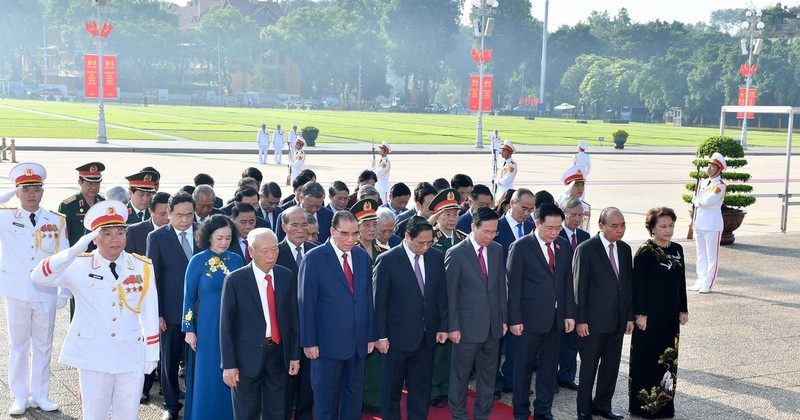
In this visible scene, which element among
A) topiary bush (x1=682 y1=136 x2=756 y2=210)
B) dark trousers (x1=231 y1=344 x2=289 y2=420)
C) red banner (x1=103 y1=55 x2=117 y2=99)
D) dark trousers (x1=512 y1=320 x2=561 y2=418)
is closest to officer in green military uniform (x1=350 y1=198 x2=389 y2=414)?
dark trousers (x1=512 y1=320 x2=561 y2=418)

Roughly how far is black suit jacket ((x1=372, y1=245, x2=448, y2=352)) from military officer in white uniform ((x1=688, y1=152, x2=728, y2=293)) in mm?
7309

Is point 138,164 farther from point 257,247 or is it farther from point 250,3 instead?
point 250,3

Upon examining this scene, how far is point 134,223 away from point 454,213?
3.18 meters

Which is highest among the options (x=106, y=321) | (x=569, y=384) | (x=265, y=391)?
(x=106, y=321)

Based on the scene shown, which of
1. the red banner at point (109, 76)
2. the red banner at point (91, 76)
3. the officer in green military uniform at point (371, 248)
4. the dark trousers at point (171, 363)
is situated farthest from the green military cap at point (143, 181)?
the red banner at point (91, 76)

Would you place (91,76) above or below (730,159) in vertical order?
above

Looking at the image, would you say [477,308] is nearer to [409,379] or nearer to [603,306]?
[409,379]

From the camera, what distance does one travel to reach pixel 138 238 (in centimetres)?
785

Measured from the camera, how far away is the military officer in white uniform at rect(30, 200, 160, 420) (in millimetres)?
5582

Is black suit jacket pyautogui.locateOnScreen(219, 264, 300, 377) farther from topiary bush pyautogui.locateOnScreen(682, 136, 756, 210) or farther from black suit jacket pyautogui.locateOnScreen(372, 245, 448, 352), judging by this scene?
topiary bush pyautogui.locateOnScreen(682, 136, 756, 210)

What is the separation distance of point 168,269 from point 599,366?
381 cm

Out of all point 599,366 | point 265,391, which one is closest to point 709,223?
point 599,366

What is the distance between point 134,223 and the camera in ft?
28.1

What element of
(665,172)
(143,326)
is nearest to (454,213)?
(143,326)
